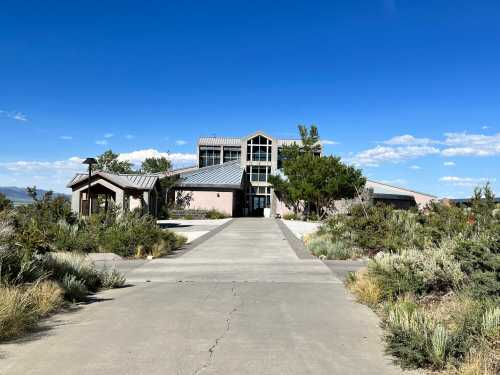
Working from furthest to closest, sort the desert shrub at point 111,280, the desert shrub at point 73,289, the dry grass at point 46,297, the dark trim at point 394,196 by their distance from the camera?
1. the dark trim at point 394,196
2. the desert shrub at point 111,280
3. the desert shrub at point 73,289
4. the dry grass at point 46,297

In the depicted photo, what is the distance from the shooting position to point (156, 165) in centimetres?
6869

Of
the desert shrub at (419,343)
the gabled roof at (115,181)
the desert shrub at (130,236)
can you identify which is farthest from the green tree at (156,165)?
the desert shrub at (419,343)

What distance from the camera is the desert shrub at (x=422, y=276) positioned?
8.08 metres

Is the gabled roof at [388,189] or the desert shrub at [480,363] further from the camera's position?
the gabled roof at [388,189]

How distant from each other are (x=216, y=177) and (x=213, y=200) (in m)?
3.22

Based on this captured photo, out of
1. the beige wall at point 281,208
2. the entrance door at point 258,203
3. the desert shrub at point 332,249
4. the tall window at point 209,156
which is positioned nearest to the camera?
the desert shrub at point 332,249

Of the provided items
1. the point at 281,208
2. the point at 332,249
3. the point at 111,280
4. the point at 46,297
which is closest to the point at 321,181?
the point at 281,208

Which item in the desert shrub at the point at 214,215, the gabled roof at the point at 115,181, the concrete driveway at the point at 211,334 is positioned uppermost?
the gabled roof at the point at 115,181

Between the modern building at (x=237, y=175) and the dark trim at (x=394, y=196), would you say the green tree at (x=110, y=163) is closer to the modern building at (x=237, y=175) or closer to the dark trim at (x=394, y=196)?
the modern building at (x=237, y=175)

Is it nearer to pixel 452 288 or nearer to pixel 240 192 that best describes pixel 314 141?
pixel 240 192

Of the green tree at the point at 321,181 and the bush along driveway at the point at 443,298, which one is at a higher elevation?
the green tree at the point at 321,181

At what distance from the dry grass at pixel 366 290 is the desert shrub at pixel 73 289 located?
5023 mm

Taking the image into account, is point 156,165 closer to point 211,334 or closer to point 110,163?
point 110,163

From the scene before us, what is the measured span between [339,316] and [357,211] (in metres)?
11.6
